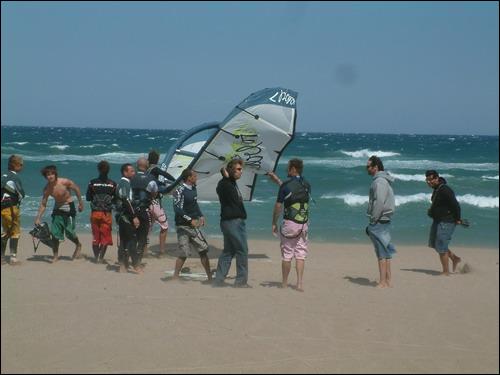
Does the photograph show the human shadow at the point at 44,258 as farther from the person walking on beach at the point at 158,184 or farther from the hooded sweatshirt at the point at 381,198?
the hooded sweatshirt at the point at 381,198

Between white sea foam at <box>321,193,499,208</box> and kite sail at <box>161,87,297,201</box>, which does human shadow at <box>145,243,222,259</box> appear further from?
white sea foam at <box>321,193,499,208</box>

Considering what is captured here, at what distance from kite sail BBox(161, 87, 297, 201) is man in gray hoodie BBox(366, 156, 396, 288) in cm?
211

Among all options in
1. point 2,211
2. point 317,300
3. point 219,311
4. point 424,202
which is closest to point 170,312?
point 219,311

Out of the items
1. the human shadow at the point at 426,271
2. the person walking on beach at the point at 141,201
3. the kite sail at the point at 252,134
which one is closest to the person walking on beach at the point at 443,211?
the human shadow at the point at 426,271

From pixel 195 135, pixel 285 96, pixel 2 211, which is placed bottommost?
pixel 2 211

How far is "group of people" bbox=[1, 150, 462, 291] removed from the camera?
22.7 ft

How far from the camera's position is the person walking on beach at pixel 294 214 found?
689cm

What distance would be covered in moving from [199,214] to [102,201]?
167cm

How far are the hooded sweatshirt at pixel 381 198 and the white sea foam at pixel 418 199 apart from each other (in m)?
10.3

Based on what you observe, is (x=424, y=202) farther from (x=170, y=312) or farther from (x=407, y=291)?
(x=170, y=312)

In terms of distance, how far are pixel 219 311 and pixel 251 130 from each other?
376 centimetres

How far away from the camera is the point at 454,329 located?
5.44 m

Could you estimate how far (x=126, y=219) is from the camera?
303 inches

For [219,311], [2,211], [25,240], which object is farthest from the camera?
[25,240]
